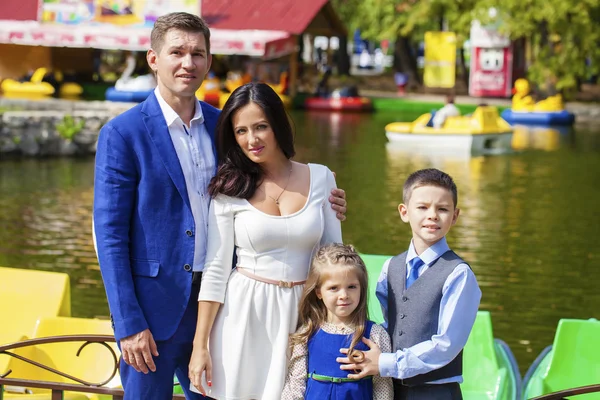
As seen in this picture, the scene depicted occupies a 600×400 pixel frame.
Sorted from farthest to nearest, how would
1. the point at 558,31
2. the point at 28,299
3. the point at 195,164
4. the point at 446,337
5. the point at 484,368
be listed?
the point at 558,31 < the point at 28,299 < the point at 484,368 < the point at 195,164 < the point at 446,337

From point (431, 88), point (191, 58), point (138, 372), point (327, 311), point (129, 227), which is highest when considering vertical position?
point (431, 88)

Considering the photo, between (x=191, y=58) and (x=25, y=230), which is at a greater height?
(x=191, y=58)

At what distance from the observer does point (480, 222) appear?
11383 millimetres

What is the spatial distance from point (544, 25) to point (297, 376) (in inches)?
1044

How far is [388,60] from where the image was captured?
5503 cm

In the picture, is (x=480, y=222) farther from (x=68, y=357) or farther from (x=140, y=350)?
(x=140, y=350)

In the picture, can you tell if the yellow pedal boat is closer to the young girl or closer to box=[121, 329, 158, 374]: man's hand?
the young girl

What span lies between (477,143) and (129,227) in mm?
16044

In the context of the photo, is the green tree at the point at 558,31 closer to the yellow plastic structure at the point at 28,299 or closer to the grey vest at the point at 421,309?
the yellow plastic structure at the point at 28,299

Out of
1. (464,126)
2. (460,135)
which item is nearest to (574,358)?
(460,135)

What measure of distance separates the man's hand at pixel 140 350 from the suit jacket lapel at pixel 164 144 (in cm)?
40

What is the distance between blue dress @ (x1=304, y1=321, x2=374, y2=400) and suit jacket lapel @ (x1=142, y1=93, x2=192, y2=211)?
55 cm

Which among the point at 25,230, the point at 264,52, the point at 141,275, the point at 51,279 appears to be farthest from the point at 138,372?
the point at 264,52

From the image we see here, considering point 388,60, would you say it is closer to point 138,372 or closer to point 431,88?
point 431,88
